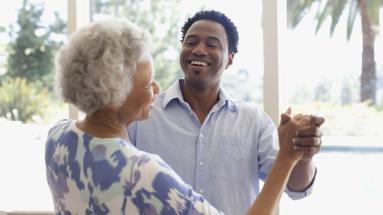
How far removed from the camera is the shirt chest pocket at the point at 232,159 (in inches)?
63.4

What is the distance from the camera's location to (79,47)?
3.43 feet

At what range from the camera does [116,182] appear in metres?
1.00

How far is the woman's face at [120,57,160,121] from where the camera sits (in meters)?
1.09

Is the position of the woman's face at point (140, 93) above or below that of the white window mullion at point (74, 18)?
below

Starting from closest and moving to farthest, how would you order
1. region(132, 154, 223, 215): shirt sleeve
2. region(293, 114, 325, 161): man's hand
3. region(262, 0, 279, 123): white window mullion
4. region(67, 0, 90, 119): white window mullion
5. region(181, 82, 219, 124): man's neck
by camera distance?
region(132, 154, 223, 215): shirt sleeve < region(293, 114, 325, 161): man's hand < region(181, 82, 219, 124): man's neck < region(262, 0, 279, 123): white window mullion < region(67, 0, 90, 119): white window mullion

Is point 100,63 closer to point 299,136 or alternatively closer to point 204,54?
point 299,136

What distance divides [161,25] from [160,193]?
5.41ft

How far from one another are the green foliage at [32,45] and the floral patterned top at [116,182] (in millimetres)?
1706

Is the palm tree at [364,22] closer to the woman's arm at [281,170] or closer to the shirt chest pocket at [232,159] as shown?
the shirt chest pocket at [232,159]

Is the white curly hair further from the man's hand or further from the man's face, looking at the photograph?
the man's face

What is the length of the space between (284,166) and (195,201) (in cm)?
25

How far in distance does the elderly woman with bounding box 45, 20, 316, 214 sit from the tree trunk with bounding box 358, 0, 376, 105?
1304 mm

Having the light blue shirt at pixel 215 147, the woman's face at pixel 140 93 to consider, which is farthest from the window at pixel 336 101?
the woman's face at pixel 140 93

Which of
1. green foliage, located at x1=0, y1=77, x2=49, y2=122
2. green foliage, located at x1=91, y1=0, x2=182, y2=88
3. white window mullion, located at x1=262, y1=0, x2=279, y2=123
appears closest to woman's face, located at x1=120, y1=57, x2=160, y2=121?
white window mullion, located at x1=262, y1=0, x2=279, y2=123
